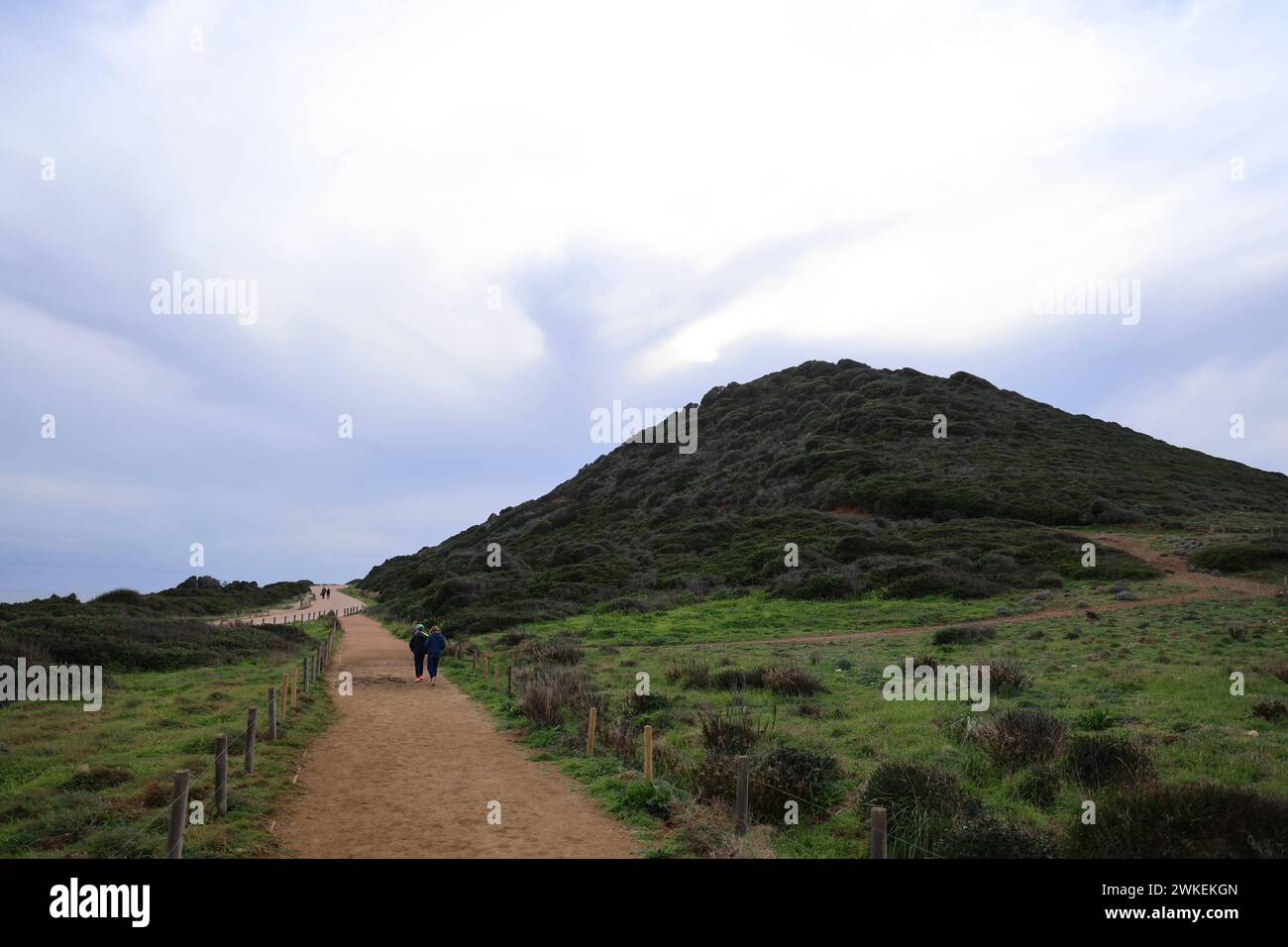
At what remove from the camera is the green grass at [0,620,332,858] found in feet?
24.7

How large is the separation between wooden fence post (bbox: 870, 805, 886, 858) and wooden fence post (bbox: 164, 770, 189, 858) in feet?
18.3

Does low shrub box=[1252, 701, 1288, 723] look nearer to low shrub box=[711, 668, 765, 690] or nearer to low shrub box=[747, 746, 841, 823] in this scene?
low shrub box=[747, 746, 841, 823]

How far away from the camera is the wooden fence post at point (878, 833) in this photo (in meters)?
5.93

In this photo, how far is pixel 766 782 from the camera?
29.8 feet

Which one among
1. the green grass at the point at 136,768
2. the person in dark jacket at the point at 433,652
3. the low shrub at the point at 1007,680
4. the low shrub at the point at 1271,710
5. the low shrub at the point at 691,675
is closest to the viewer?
the green grass at the point at 136,768

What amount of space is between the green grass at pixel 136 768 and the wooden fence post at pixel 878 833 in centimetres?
580

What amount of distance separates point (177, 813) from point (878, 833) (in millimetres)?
5734

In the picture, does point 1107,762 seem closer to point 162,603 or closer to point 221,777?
point 221,777

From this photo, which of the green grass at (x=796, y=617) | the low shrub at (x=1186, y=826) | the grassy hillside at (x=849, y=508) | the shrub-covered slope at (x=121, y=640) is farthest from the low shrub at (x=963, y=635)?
the shrub-covered slope at (x=121, y=640)

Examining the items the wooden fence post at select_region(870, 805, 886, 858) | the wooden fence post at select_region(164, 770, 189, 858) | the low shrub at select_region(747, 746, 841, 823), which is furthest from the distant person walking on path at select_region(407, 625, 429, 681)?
the wooden fence post at select_region(870, 805, 886, 858)

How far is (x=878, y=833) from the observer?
5.97 m

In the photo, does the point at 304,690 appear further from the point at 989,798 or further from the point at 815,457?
the point at 815,457

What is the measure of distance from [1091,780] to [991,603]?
22628 millimetres

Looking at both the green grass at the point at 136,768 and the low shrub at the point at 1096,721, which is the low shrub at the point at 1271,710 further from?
the green grass at the point at 136,768
